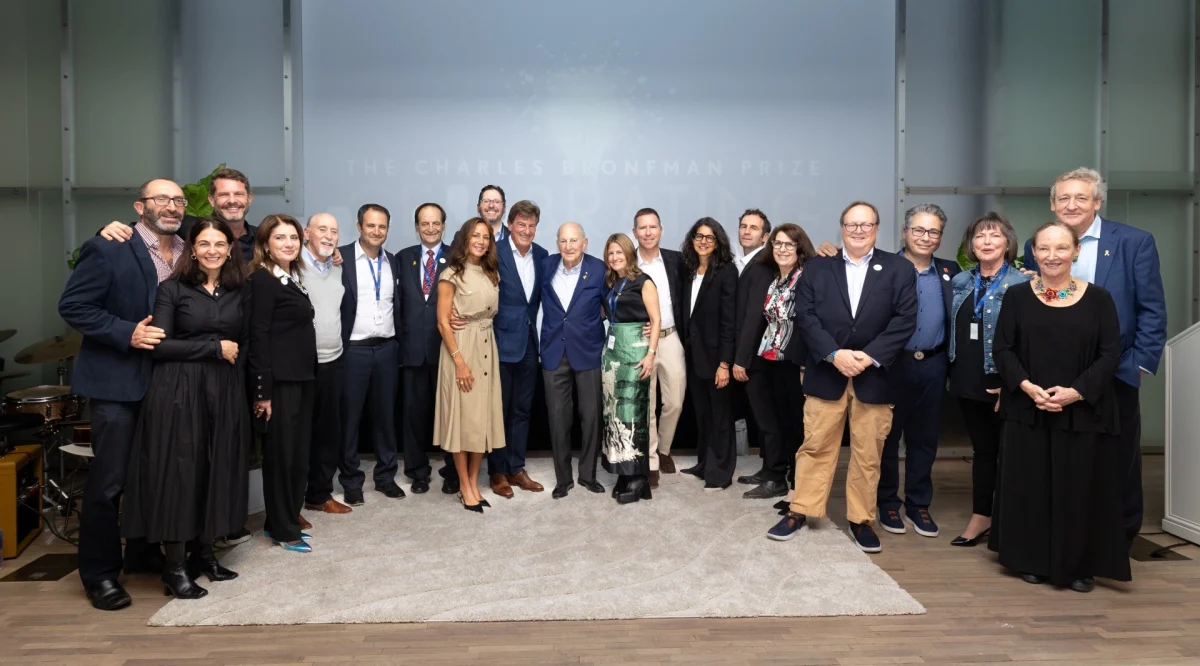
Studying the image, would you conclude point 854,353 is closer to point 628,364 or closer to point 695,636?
point 628,364

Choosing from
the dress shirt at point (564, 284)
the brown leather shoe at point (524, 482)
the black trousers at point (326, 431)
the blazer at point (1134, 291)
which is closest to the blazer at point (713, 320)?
the dress shirt at point (564, 284)

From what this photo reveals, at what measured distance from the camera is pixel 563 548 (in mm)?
3891

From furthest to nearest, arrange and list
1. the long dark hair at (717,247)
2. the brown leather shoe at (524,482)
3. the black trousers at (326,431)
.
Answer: the brown leather shoe at (524,482) → the long dark hair at (717,247) → the black trousers at (326,431)

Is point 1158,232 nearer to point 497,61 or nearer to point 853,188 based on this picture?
point 853,188

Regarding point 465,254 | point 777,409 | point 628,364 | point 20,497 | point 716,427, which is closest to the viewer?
point 20,497

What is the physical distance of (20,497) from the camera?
13.0 feet

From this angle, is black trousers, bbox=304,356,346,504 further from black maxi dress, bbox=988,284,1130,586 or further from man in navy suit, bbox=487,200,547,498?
black maxi dress, bbox=988,284,1130,586

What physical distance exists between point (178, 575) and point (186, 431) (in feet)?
1.91

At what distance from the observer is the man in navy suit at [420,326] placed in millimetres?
4684

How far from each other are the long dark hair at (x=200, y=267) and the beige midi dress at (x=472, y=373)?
49.1 inches

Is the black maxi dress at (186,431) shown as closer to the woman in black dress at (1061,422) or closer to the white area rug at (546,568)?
the white area rug at (546,568)

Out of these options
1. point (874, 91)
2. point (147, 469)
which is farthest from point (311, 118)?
point (874, 91)

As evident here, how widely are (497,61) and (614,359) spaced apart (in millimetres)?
3018

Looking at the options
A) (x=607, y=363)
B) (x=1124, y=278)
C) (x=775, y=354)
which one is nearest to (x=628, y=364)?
(x=607, y=363)
